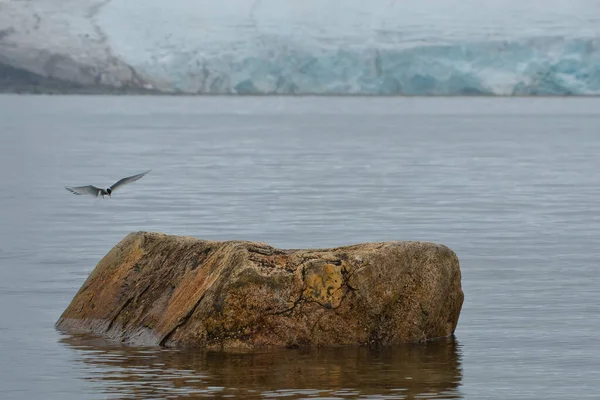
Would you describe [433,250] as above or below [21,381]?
above

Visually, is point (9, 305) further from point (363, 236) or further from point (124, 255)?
point (363, 236)

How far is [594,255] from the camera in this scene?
71.1 ft

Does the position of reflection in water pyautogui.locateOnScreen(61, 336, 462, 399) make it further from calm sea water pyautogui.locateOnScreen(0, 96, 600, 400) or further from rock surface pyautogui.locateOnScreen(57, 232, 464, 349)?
rock surface pyautogui.locateOnScreen(57, 232, 464, 349)

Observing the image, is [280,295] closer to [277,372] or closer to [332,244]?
[277,372]

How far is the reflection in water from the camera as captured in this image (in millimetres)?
11258

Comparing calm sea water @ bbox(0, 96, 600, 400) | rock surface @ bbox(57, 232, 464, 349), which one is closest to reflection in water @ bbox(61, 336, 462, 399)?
calm sea water @ bbox(0, 96, 600, 400)

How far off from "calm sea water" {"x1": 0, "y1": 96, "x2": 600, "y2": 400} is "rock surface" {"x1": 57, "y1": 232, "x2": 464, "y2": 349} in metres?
0.25

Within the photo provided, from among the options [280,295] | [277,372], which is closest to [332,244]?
[280,295]

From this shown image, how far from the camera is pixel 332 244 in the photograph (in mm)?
23141

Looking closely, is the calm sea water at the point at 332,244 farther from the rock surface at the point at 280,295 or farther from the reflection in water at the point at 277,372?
the rock surface at the point at 280,295

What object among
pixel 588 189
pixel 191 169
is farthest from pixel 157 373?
pixel 191 169

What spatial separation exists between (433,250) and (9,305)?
586 centimetres

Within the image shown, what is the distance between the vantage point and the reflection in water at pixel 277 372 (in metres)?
11.3

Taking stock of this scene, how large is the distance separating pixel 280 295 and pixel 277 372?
944 mm
